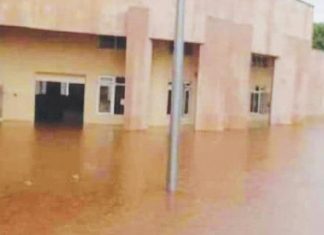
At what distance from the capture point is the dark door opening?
3369cm

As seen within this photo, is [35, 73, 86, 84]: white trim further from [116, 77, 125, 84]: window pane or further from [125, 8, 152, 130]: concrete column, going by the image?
[125, 8, 152, 130]: concrete column

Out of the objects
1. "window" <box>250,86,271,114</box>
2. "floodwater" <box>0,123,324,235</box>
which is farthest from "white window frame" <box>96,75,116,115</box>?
"window" <box>250,86,271,114</box>

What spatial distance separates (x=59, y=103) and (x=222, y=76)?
8.99 m

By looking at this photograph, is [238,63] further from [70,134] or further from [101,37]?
[70,134]

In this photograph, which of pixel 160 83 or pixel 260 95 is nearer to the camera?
pixel 160 83

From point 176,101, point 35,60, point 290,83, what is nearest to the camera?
point 176,101

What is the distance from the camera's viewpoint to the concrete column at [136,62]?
1143 inches

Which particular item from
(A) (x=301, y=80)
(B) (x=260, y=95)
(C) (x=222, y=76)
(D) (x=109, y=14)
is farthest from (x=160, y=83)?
(A) (x=301, y=80)

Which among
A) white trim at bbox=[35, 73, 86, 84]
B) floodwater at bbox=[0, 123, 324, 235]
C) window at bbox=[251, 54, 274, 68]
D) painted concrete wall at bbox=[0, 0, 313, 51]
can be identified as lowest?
floodwater at bbox=[0, 123, 324, 235]

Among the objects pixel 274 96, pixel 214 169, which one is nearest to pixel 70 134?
pixel 214 169

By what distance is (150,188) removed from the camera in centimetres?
1490

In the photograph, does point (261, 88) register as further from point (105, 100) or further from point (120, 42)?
point (105, 100)

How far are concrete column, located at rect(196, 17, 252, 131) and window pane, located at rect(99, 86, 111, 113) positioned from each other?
14.6 feet

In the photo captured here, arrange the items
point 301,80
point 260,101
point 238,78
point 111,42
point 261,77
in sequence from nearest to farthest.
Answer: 1. point 111,42
2. point 238,78
3. point 261,77
4. point 260,101
5. point 301,80
